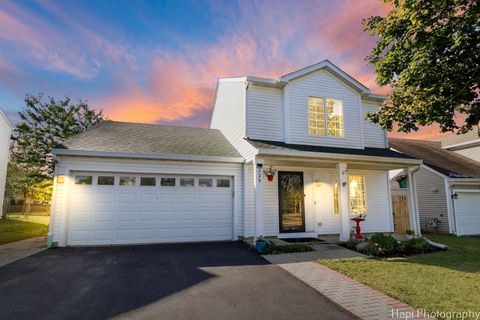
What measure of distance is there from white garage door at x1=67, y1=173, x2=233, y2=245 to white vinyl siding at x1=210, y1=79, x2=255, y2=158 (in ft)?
5.41

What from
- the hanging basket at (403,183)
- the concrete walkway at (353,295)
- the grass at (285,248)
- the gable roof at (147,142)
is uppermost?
the gable roof at (147,142)

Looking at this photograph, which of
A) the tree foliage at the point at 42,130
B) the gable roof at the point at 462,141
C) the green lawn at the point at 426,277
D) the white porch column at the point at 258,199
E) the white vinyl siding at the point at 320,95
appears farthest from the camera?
the gable roof at the point at 462,141

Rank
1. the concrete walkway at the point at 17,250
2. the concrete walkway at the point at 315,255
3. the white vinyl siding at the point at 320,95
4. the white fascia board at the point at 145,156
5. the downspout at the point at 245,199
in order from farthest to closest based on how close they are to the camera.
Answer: the white vinyl siding at the point at 320,95 < the downspout at the point at 245,199 < the white fascia board at the point at 145,156 < the concrete walkway at the point at 17,250 < the concrete walkway at the point at 315,255

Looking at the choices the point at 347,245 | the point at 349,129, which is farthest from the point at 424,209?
the point at 347,245

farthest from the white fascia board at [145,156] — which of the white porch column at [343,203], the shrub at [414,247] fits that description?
the shrub at [414,247]

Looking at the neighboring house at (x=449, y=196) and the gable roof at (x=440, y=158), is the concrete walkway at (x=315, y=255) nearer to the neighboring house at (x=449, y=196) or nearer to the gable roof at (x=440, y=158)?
the neighboring house at (x=449, y=196)

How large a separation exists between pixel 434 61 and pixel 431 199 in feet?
35.8

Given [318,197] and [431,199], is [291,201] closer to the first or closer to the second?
[318,197]

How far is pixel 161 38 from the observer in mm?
10602

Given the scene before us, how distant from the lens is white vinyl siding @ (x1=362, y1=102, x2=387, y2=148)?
10922 mm

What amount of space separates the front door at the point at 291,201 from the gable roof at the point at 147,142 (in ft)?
6.91

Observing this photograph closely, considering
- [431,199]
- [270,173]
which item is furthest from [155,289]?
[431,199]

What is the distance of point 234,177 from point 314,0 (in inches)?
272

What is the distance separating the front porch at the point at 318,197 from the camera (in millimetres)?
8828
